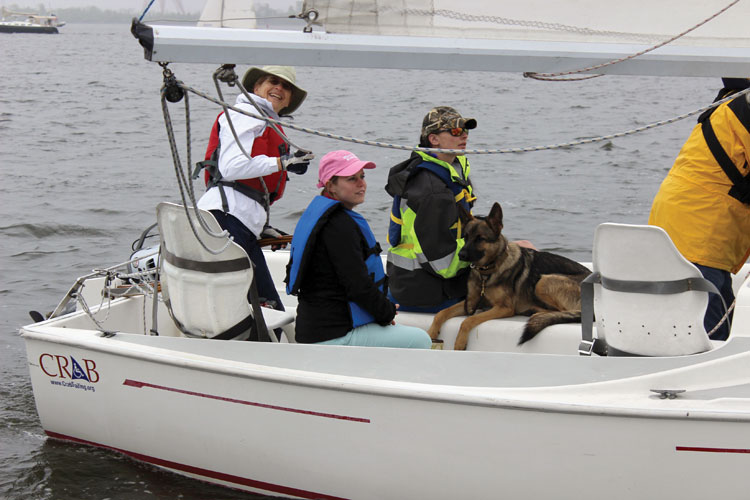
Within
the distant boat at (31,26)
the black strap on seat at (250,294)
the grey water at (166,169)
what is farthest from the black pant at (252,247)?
the distant boat at (31,26)

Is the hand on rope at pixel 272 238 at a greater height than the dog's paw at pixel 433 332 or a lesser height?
greater

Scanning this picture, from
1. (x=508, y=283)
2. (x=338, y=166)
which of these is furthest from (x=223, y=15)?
(x=508, y=283)

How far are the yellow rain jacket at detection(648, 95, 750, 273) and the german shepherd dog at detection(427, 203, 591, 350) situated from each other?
0.59 m

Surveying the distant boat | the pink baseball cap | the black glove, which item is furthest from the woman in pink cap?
the distant boat

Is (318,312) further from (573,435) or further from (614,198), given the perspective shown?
(614,198)

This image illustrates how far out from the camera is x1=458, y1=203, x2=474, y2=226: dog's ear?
428 centimetres

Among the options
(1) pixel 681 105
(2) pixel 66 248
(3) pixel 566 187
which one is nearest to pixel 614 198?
(3) pixel 566 187

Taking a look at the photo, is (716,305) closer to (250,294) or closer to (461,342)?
(461,342)

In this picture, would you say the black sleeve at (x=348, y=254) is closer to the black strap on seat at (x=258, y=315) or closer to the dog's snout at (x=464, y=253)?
the black strap on seat at (x=258, y=315)

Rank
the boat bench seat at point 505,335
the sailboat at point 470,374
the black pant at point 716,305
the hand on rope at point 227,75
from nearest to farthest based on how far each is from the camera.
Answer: the sailboat at point 470,374
the hand on rope at point 227,75
the black pant at point 716,305
the boat bench seat at point 505,335

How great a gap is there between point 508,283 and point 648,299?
111cm

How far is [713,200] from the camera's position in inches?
155

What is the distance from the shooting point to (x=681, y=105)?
19250 millimetres

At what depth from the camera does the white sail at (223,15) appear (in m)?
3.37
